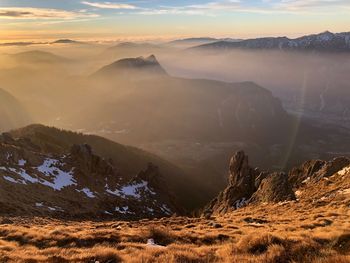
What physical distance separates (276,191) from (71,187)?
43324mm

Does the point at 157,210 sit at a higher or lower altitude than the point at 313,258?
lower

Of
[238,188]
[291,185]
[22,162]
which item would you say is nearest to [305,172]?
[291,185]

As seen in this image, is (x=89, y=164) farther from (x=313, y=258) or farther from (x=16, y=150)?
(x=313, y=258)

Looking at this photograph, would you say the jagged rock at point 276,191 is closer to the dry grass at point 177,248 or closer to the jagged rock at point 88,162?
the dry grass at point 177,248

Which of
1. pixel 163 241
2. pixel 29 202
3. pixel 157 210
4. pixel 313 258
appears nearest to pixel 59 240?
pixel 163 241

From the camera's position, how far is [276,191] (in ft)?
207

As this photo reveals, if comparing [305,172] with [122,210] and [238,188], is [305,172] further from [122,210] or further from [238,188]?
[122,210]

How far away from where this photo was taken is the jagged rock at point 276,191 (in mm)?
60578

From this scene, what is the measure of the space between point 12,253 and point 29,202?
43479mm

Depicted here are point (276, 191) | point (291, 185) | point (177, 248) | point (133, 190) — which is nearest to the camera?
point (177, 248)

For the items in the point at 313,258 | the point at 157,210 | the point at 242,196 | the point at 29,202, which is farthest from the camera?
the point at 157,210

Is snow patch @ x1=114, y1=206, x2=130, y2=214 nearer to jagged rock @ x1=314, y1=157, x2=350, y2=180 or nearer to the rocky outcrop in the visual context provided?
the rocky outcrop

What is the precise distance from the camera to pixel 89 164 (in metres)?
112

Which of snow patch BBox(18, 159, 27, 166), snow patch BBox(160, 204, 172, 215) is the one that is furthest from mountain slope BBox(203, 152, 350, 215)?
snow patch BBox(18, 159, 27, 166)
